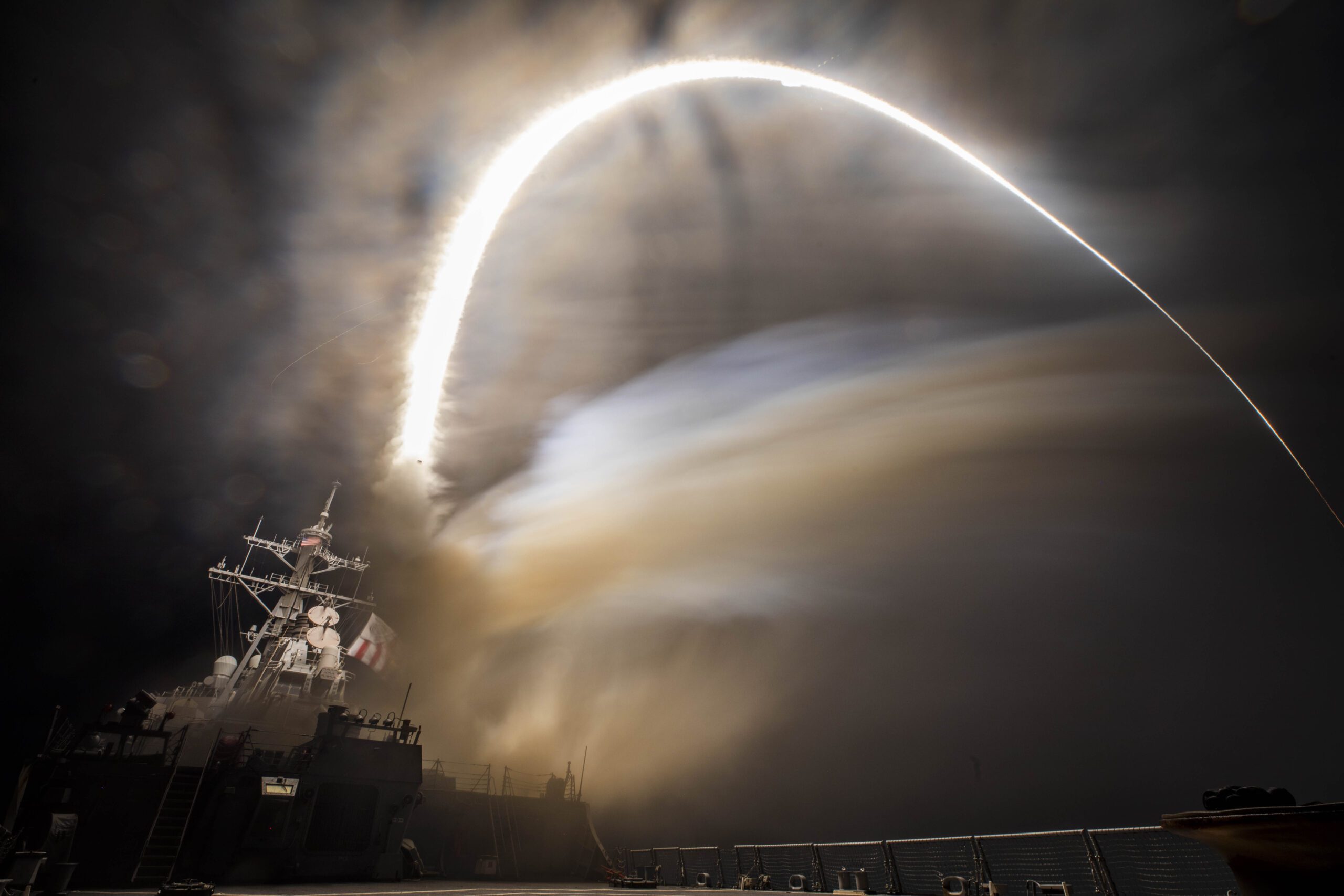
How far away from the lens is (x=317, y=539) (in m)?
35.5

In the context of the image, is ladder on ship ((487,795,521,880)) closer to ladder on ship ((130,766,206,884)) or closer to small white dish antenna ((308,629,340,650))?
ladder on ship ((130,766,206,884))

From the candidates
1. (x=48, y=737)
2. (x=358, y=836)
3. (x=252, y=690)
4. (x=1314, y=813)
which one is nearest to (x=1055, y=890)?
(x=1314, y=813)

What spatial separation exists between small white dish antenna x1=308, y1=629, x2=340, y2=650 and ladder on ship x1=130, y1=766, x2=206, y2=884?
14115 mm

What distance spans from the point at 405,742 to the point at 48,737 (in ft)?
32.8

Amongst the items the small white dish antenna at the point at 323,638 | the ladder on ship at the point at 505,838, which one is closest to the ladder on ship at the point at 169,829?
the ladder on ship at the point at 505,838

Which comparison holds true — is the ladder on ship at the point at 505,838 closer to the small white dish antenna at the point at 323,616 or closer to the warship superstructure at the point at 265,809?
the warship superstructure at the point at 265,809

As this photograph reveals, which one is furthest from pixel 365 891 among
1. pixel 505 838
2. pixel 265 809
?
pixel 505 838

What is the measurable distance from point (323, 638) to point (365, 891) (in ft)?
73.5

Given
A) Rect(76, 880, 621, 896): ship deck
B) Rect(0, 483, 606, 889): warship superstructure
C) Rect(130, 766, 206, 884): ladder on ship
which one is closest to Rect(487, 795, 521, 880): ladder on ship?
Rect(0, 483, 606, 889): warship superstructure

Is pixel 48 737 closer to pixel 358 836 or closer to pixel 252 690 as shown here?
pixel 358 836

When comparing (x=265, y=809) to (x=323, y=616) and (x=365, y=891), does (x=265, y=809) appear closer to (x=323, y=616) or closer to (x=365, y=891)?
(x=365, y=891)

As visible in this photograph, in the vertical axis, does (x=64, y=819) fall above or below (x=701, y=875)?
above

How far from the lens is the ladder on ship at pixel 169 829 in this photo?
16.3m

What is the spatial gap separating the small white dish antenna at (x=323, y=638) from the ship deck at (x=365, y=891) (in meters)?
18.1
